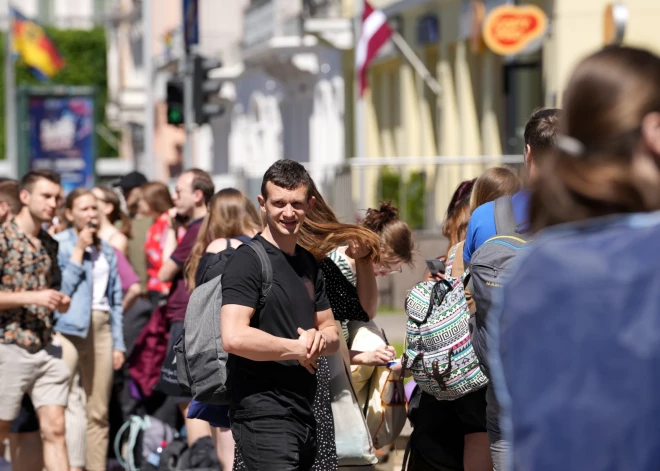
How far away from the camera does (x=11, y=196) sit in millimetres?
7988

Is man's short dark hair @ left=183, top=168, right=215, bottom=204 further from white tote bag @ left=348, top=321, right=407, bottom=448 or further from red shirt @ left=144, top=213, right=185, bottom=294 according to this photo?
white tote bag @ left=348, top=321, right=407, bottom=448

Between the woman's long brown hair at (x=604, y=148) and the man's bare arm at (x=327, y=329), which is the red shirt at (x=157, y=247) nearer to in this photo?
the man's bare arm at (x=327, y=329)

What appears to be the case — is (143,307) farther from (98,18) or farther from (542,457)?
(98,18)

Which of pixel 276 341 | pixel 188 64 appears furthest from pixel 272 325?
pixel 188 64

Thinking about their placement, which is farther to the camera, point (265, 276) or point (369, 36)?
point (369, 36)

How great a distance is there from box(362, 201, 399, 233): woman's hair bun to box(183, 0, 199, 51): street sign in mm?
13865

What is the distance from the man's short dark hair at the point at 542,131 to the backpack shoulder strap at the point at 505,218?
8.7 inches

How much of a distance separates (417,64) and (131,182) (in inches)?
510

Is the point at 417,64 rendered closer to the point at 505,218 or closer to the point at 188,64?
the point at 188,64

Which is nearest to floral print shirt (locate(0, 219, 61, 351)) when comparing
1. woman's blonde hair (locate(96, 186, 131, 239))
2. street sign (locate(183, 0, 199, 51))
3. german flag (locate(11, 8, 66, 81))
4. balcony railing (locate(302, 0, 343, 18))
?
woman's blonde hair (locate(96, 186, 131, 239))

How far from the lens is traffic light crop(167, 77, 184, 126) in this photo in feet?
62.1

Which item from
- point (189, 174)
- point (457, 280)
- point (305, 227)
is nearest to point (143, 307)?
point (189, 174)

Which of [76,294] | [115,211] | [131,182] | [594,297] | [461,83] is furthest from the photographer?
[461,83]

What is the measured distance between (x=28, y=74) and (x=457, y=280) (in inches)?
2567
